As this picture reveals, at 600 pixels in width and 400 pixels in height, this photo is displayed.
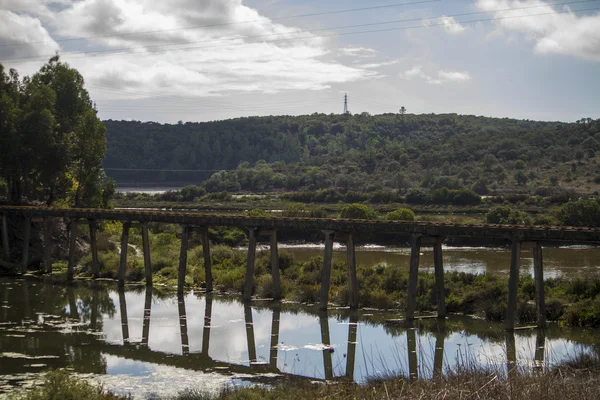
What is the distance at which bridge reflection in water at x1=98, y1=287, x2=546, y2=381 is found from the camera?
15391 millimetres

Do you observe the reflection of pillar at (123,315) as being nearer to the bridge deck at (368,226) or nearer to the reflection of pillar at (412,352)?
the bridge deck at (368,226)

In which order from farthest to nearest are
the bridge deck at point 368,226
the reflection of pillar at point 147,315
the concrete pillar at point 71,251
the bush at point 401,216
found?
1. the bush at point 401,216
2. the concrete pillar at point 71,251
3. the reflection of pillar at point 147,315
4. the bridge deck at point 368,226

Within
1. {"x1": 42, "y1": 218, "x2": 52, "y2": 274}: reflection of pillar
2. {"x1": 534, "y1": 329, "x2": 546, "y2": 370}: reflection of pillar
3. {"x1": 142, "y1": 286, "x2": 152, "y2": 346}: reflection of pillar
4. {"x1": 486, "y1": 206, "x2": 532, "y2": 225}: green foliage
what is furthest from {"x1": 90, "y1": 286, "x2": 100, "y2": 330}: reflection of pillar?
{"x1": 486, "y1": 206, "x2": 532, "y2": 225}: green foliage

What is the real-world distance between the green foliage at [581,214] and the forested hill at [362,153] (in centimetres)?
1892

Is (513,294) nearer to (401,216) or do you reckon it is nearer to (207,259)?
(207,259)

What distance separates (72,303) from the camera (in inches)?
963

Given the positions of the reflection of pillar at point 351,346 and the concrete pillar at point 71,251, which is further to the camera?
the concrete pillar at point 71,251

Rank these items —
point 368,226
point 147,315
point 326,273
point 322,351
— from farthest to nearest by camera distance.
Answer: point 147,315
point 326,273
point 368,226
point 322,351

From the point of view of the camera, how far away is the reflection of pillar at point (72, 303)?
74.1ft

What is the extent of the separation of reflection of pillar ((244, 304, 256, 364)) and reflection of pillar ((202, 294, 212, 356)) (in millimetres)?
1042

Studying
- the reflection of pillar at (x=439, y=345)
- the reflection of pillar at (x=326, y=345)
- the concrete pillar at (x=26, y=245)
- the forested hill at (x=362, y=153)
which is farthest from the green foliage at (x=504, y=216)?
the concrete pillar at (x=26, y=245)

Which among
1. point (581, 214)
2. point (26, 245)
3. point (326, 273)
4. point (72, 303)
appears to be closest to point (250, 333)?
point (326, 273)

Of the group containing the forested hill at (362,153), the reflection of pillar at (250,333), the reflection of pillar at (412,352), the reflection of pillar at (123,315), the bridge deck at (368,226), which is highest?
the forested hill at (362,153)

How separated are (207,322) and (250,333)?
190 cm
